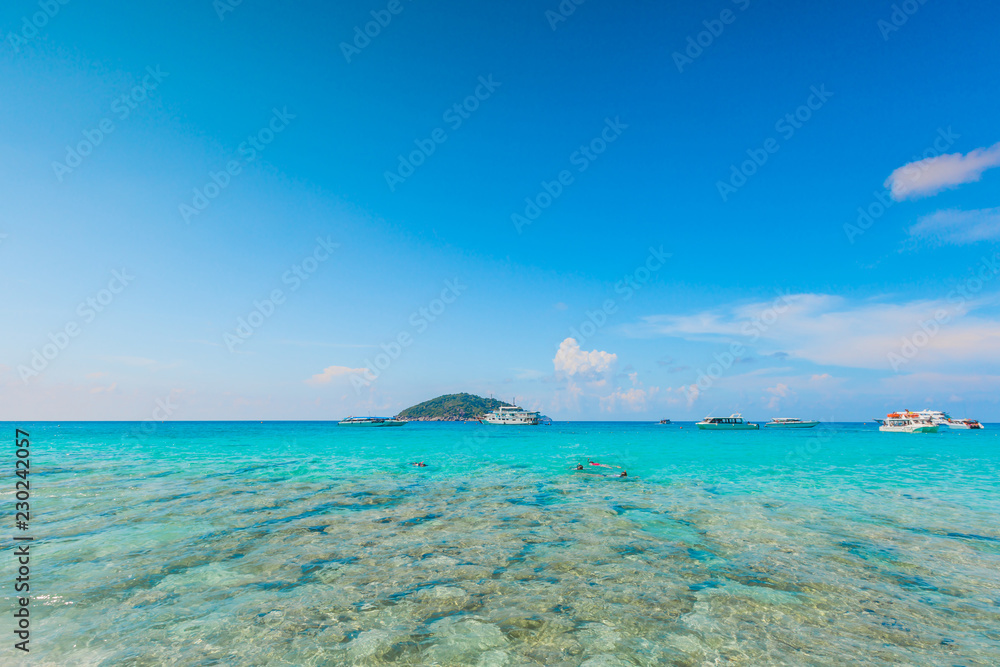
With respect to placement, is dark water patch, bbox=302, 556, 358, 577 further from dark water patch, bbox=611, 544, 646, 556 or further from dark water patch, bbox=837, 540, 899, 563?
dark water patch, bbox=837, 540, 899, 563

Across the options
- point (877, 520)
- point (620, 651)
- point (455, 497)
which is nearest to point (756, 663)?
point (620, 651)

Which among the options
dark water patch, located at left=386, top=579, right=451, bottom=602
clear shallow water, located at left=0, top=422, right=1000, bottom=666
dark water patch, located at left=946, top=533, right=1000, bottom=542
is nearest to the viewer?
clear shallow water, located at left=0, top=422, right=1000, bottom=666

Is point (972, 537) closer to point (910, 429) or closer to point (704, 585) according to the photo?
point (704, 585)

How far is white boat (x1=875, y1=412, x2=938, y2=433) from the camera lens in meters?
111

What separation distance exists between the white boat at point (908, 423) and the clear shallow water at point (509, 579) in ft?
394

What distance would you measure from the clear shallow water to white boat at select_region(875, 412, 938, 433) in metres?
120

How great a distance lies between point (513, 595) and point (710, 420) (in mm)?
142793

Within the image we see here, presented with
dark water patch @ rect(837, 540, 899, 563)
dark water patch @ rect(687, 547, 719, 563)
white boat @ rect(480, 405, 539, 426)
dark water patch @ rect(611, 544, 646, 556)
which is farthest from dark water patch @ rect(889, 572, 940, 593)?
white boat @ rect(480, 405, 539, 426)

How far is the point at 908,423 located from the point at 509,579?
15002 centimetres

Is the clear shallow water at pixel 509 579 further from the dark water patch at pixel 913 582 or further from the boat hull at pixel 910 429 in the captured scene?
the boat hull at pixel 910 429

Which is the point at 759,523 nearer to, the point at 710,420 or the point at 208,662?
the point at 208,662

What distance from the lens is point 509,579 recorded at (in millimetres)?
11266

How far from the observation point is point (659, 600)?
1012 cm

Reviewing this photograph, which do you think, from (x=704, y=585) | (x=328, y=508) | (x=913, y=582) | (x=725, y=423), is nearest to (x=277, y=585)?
(x=328, y=508)
